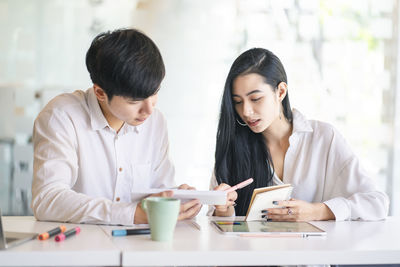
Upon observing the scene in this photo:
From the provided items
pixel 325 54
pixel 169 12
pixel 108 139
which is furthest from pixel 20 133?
pixel 325 54

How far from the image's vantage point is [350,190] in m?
2.02

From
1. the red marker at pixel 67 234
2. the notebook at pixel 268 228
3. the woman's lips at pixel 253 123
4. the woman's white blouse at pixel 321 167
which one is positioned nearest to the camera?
the red marker at pixel 67 234

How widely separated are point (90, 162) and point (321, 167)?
94 cm

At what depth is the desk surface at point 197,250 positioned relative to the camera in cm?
124

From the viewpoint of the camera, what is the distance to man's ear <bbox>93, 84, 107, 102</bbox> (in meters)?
1.82

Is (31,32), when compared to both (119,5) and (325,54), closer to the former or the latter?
(119,5)

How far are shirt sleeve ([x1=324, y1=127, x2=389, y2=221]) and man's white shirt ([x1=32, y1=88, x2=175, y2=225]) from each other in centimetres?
66

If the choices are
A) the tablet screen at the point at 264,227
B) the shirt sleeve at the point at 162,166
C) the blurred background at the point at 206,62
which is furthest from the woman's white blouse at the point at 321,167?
the blurred background at the point at 206,62

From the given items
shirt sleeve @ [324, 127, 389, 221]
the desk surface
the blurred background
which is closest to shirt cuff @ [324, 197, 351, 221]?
shirt sleeve @ [324, 127, 389, 221]

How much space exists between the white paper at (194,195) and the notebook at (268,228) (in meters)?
0.08

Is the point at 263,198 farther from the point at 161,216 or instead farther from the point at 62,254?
the point at 62,254

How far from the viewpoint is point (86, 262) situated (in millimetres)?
1236

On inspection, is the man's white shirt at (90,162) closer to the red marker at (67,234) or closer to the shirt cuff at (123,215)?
the shirt cuff at (123,215)

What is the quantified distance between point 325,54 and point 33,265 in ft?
11.8
